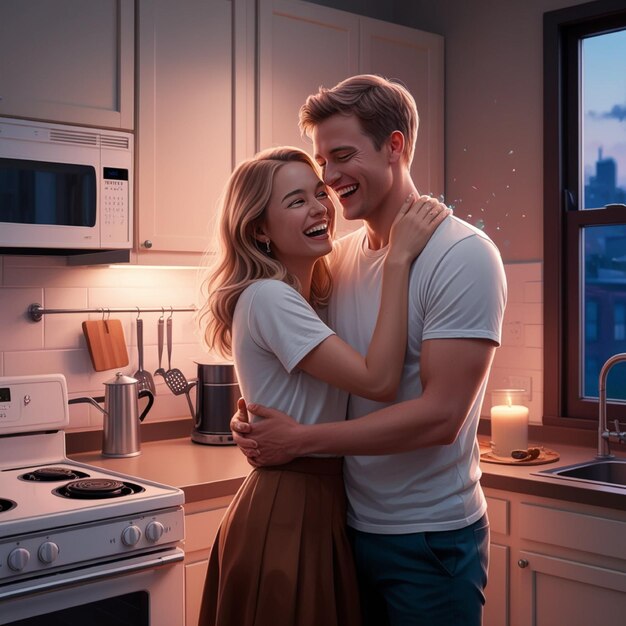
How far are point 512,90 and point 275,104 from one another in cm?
97

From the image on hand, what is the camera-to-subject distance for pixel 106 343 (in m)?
3.09

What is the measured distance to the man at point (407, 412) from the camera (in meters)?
1.78

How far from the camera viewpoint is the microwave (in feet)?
8.37

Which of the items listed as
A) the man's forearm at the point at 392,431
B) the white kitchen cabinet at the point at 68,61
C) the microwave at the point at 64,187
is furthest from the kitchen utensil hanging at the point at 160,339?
the man's forearm at the point at 392,431

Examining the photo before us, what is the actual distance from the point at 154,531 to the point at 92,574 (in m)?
0.19

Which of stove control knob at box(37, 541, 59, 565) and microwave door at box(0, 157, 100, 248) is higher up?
microwave door at box(0, 157, 100, 248)

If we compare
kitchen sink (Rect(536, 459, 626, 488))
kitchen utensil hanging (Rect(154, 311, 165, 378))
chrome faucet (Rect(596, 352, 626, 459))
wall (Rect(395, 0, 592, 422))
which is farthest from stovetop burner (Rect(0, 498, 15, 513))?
wall (Rect(395, 0, 592, 422))

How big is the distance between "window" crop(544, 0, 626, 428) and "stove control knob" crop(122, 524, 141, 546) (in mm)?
1700

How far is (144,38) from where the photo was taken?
279 centimetres

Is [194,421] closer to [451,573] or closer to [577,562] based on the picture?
[577,562]

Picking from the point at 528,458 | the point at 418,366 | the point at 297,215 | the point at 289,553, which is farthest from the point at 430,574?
the point at 528,458

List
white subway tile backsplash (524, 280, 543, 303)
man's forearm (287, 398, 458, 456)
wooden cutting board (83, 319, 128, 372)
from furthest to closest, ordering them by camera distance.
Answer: white subway tile backsplash (524, 280, 543, 303)
wooden cutting board (83, 319, 128, 372)
man's forearm (287, 398, 458, 456)

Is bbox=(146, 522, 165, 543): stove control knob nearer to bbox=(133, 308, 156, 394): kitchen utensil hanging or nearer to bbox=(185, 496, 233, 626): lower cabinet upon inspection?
bbox=(185, 496, 233, 626): lower cabinet

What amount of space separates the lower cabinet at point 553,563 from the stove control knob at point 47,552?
134 cm
